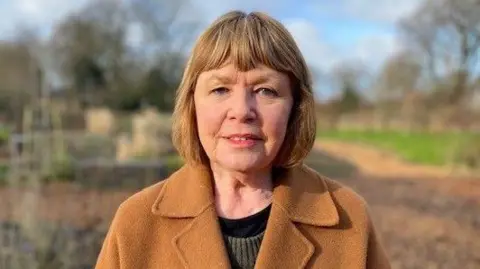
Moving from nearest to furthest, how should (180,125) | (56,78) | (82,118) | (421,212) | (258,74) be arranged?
(258,74) < (180,125) < (421,212) < (82,118) < (56,78)

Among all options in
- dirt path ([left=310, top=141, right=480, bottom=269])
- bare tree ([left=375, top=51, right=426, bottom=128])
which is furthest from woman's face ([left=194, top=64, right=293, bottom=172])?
bare tree ([left=375, top=51, right=426, bottom=128])

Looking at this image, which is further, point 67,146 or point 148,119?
point 148,119

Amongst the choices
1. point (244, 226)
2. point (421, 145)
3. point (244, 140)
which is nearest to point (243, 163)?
point (244, 140)

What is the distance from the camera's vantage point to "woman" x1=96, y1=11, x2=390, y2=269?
1.70 metres

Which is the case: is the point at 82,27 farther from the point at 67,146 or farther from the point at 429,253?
the point at 429,253

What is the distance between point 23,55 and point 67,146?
691 inches

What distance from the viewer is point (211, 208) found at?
1.80m

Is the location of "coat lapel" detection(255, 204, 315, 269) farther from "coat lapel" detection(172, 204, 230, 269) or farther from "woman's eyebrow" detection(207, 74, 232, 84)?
"woman's eyebrow" detection(207, 74, 232, 84)

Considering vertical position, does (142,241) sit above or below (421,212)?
above

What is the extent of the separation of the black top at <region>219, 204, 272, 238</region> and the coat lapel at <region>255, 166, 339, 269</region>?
38mm

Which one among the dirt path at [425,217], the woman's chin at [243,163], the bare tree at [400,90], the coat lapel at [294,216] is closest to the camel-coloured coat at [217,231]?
the coat lapel at [294,216]

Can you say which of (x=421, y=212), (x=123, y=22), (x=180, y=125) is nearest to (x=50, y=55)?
(x=123, y=22)

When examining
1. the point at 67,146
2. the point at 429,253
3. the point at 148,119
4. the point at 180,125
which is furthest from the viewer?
the point at 148,119

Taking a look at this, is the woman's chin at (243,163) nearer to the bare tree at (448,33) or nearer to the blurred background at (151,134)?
the blurred background at (151,134)
